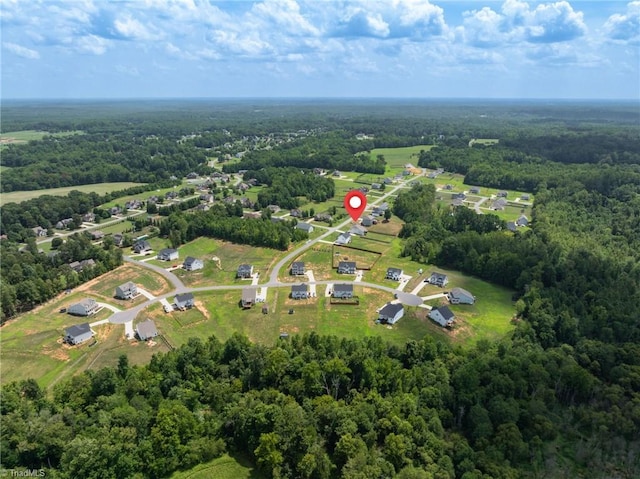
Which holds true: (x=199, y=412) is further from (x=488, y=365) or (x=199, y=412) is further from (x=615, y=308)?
(x=615, y=308)

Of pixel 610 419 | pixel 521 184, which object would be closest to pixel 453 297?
pixel 610 419

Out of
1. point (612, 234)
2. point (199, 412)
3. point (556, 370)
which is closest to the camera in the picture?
point (199, 412)

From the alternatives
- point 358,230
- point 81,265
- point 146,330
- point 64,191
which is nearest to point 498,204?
point 358,230

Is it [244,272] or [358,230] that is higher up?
[244,272]

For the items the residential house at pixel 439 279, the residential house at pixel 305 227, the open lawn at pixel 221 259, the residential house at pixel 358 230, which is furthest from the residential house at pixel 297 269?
the residential house at pixel 358 230

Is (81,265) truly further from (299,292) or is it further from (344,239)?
(344,239)
